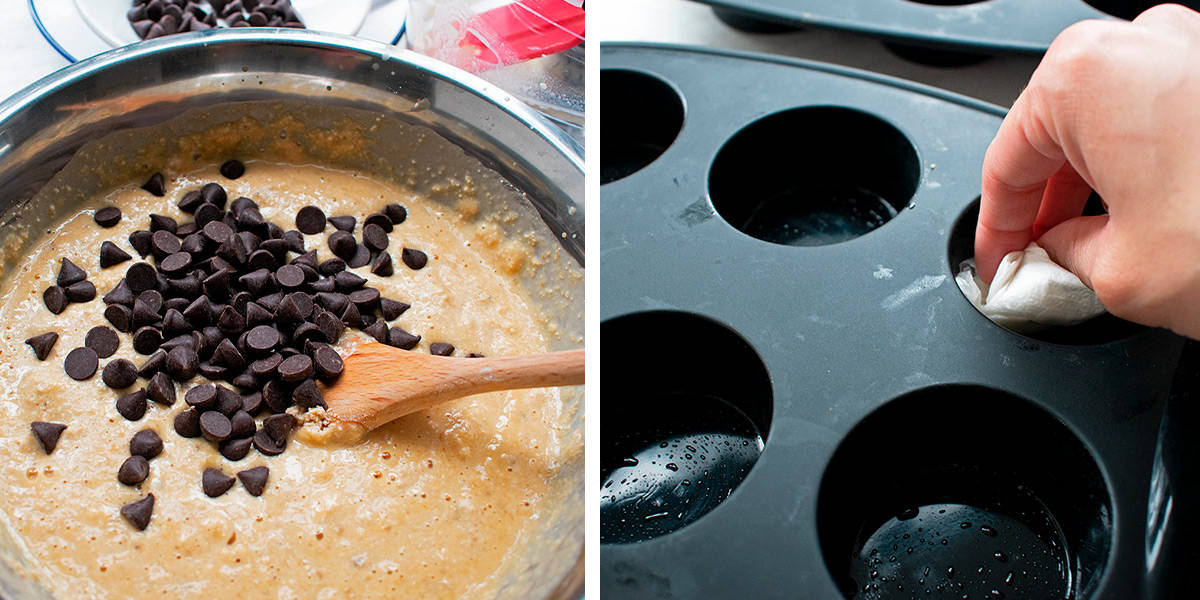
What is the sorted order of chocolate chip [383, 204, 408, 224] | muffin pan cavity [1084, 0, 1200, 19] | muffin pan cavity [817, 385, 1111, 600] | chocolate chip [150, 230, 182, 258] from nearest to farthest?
muffin pan cavity [817, 385, 1111, 600], chocolate chip [150, 230, 182, 258], chocolate chip [383, 204, 408, 224], muffin pan cavity [1084, 0, 1200, 19]

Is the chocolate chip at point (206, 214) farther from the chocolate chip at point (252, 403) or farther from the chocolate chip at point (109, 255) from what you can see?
the chocolate chip at point (252, 403)

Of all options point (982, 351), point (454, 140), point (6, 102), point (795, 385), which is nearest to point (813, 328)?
point (795, 385)

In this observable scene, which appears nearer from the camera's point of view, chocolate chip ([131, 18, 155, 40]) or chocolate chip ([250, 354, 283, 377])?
chocolate chip ([250, 354, 283, 377])

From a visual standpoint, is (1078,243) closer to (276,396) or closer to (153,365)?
(276,396)

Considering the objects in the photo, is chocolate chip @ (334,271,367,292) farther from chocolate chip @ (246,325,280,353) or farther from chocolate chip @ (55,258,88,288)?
chocolate chip @ (55,258,88,288)

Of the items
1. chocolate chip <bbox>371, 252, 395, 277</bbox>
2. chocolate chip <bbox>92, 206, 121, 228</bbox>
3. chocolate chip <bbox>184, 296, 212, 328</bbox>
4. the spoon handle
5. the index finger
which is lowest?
the index finger

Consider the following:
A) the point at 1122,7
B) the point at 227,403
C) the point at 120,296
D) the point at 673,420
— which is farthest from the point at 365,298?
the point at 1122,7

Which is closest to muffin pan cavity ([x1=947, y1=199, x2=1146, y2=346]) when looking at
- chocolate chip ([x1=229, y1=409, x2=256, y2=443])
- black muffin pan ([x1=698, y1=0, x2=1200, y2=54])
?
black muffin pan ([x1=698, y1=0, x2=1200, y2=54])
